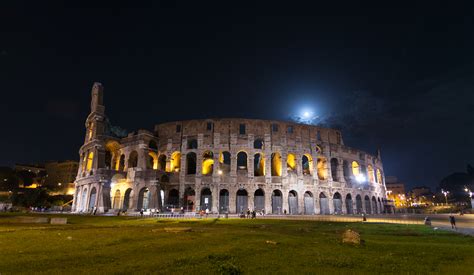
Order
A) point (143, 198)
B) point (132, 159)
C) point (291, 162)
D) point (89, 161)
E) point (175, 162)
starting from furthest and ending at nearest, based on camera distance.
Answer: point (291, 162) → point (132, 159) → point (89, 161) → point (175, 162) → point (143, 198)

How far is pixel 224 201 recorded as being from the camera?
44.3m

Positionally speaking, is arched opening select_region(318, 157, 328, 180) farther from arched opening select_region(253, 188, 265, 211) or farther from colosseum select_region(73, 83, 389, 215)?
arched opening select_region(253, 188, 265, 211)

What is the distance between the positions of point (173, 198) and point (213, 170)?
807 cm

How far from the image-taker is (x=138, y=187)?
43281 millimetres

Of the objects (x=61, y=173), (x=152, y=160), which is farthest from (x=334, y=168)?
(x=61, y=173)

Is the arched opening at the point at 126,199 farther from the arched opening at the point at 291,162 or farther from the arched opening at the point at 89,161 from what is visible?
the arched opening at the point at 291,162

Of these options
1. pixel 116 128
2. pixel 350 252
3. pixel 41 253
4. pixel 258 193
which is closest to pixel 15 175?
pixel 116 128

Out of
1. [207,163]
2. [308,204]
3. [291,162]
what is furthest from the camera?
[291,162]

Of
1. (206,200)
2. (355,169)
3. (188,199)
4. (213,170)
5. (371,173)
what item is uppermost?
(355,169)

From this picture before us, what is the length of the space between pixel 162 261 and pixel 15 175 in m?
Result: 108

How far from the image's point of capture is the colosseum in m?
44.2

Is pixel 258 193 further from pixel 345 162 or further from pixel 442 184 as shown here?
pixel 442 184

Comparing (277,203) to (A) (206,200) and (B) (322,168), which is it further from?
(B) (322,168)

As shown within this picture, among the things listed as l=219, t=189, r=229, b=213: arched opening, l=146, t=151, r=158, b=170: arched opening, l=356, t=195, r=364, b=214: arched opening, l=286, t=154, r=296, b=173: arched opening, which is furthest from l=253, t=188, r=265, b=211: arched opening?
l=356, t=195, r=364, b=214: arched opening
